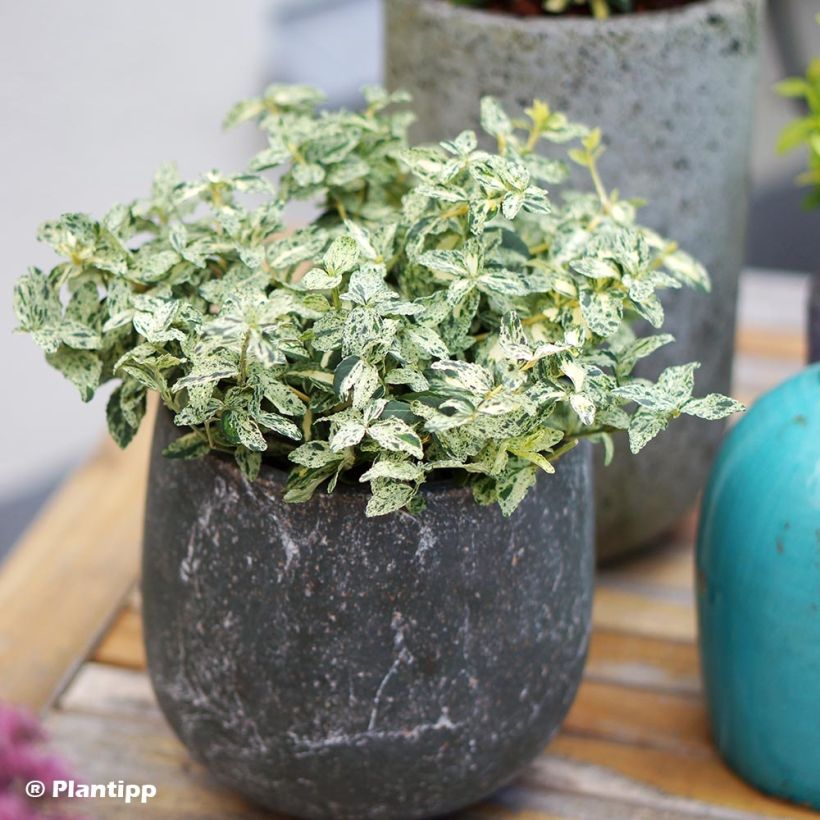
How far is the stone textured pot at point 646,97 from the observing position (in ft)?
3.02

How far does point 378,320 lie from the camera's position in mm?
649

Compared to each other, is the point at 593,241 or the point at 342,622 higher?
the point at 593,241

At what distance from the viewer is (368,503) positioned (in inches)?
25.3

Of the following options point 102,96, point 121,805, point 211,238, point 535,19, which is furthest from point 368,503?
point 102,96

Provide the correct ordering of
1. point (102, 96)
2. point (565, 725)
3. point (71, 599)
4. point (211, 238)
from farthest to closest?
1. point (102, 96)
2. point (71, 599)
3. point (565, 725)
4. point (211, 238)

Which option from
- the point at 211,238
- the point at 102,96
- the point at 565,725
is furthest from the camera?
the point at 102,96

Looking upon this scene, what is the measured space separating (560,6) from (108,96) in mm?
1238

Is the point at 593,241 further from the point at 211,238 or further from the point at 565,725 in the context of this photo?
the point at 565,725

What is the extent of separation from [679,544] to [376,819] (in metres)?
0.46

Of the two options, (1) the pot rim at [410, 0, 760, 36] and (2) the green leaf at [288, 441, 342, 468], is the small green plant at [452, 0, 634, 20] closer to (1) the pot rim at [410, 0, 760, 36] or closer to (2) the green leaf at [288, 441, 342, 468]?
(1) the pot rim at [410, 0, 760, 36]

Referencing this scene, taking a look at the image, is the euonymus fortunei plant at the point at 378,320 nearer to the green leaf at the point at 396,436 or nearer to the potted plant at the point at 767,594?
the green leaf at the point at 396,436

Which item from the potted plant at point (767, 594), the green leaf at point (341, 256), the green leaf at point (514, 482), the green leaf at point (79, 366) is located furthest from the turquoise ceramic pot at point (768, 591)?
the green leaf at point (79, 366)

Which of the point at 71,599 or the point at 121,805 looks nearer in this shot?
the point at 121,805

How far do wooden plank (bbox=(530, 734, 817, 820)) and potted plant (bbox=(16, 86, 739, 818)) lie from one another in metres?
0.11
